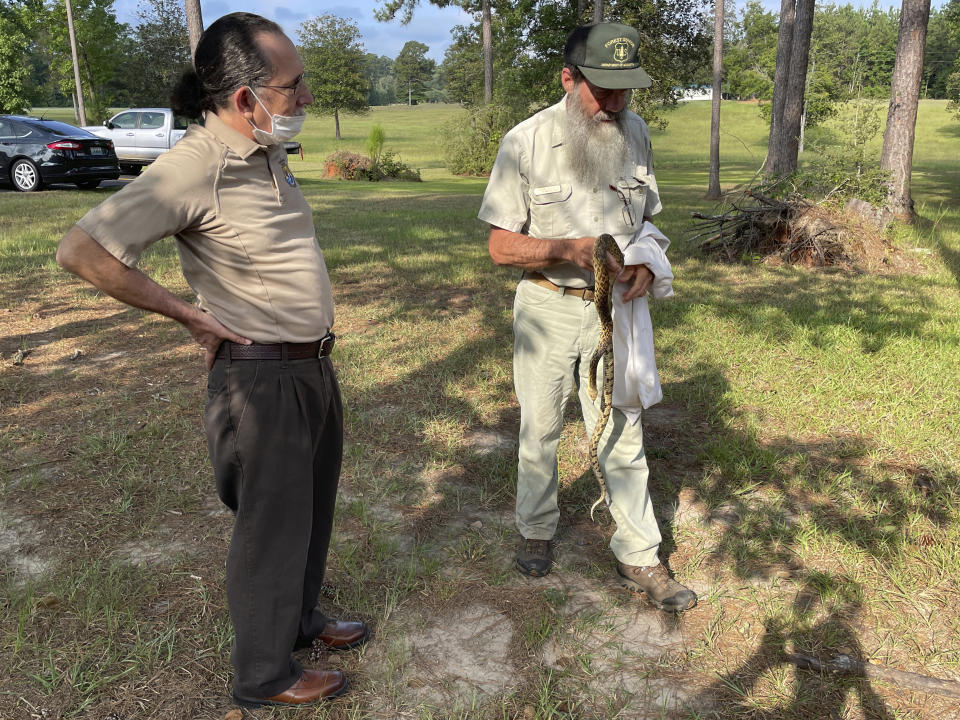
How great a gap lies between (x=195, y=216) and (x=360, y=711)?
1674 millimetres

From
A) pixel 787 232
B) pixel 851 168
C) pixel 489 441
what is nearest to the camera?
pixel 489 441

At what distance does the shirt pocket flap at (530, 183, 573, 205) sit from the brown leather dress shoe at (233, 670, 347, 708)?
6.19ft

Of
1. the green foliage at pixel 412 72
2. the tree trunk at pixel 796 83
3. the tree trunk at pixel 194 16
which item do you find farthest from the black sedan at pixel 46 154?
the green foliage at pixel 412 72

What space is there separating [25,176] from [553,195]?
17425 millimetres

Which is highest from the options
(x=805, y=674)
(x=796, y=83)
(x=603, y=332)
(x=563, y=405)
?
(x=796, y=83)

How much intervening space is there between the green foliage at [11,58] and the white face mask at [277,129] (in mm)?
38817

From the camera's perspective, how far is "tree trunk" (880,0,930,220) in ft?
37.1

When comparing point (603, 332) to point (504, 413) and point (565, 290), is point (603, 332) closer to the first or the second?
point (565, 290)

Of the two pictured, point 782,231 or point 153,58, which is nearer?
point 782,231

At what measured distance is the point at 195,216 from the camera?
202 cm

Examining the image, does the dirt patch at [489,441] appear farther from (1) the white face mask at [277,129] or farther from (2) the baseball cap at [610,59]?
(1) the white face mask at [277,129]

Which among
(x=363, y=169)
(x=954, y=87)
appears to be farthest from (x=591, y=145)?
(x=954, y=87)

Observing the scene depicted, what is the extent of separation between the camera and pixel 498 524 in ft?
12.3

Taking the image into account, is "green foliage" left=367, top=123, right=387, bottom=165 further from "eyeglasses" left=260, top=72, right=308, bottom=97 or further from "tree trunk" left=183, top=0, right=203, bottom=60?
"eyeglasses" left=260, top=72, right=308, bottom=97
